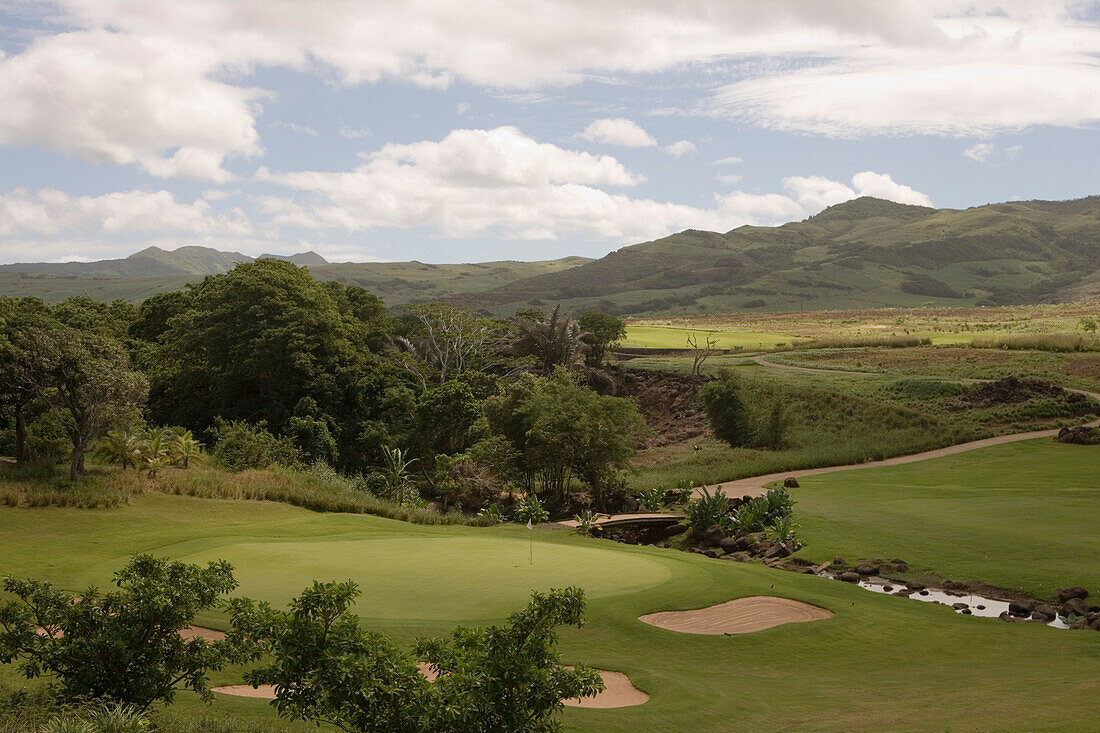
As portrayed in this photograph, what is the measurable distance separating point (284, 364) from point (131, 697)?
3472 centimetres

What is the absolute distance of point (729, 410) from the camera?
42750 millimetres

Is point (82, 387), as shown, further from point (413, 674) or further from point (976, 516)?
point (976, 516)

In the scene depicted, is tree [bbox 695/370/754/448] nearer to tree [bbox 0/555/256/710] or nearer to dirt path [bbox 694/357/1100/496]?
dirt path [bbox 694/357/1100/496]

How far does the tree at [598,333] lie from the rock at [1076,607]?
44148mm

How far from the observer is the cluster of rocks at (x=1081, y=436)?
116 ft

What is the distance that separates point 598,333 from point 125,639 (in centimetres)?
5425

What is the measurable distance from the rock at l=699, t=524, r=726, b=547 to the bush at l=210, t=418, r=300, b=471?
51.4ft

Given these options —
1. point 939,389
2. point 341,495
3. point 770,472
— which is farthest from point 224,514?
point 939,389

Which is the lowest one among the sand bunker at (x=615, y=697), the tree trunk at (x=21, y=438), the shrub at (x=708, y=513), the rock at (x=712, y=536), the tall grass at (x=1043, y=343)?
the rock at (x=712, y=536)

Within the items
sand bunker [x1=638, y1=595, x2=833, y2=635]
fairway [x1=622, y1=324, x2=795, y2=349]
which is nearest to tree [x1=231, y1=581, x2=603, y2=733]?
sand bunker [x1=638, y1=595, x2=833, y2=635]

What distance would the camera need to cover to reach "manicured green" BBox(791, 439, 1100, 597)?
18578mm

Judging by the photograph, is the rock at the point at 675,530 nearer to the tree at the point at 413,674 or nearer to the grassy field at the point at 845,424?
the grassy field at the point at 845,424

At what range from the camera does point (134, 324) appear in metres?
54.0

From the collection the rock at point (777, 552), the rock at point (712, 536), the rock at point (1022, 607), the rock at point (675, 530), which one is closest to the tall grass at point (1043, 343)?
the rock at point (675, 530)
